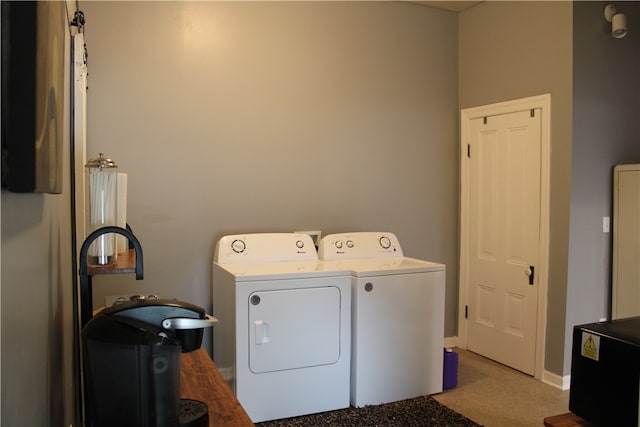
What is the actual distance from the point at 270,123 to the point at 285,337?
1.62 m

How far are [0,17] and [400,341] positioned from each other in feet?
9.98

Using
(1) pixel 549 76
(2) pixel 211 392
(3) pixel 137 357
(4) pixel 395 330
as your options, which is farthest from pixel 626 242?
(3) pixel 137 357

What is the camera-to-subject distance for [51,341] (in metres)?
1.12

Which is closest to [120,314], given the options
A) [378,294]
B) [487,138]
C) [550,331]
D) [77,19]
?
[77,19]

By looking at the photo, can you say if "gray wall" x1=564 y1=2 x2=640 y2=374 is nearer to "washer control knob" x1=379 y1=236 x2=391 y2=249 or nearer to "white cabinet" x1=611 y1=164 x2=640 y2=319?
"white cabinet" x1=611 y1=164 x2=640 y2=319

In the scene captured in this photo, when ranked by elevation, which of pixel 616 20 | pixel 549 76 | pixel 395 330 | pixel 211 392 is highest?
pixel 616 20

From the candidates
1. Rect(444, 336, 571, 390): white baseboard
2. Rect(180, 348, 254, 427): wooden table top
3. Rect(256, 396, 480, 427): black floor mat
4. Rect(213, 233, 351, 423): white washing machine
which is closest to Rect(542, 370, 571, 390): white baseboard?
Rect(444, 336, 571, 390): white baseboard

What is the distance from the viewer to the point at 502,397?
343cm

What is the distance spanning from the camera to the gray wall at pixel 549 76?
352 centimetres

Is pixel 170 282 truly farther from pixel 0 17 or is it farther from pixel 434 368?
pixel 0 17

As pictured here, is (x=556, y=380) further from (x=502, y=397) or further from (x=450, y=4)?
(x=450, y=4)

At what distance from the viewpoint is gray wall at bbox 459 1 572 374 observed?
3516 millimetres

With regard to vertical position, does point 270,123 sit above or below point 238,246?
above

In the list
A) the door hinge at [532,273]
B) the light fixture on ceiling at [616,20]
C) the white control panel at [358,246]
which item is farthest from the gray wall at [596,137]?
the white control panel at [358,246]
